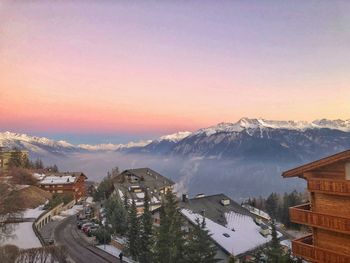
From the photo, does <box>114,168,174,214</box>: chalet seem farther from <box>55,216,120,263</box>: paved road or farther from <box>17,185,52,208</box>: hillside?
<box>17,185,52,208</box>: hillside

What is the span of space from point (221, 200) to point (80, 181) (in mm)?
67723

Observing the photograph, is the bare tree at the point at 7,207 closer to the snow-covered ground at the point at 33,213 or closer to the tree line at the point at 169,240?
the snow-covered ground at the point at 33,213

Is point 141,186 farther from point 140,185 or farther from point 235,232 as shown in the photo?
point 235,232

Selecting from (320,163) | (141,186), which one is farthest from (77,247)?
(320,163)

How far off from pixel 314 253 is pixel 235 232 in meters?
26.6

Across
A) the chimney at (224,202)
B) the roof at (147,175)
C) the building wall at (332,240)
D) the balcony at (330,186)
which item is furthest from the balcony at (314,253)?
the roof at (147,175)

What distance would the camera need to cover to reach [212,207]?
50.2 metres

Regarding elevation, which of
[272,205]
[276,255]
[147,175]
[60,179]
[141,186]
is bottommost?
[272,205]

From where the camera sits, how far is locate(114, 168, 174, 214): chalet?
68.1m

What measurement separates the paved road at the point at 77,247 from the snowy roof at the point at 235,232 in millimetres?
9977

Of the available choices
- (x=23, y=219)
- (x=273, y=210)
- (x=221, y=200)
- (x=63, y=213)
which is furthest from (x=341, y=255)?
(x=273, y=210)

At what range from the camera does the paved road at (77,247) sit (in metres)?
42.1

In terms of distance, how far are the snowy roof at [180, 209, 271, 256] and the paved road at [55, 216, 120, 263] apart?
9977mm

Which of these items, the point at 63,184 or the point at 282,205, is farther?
the point at 282,205
